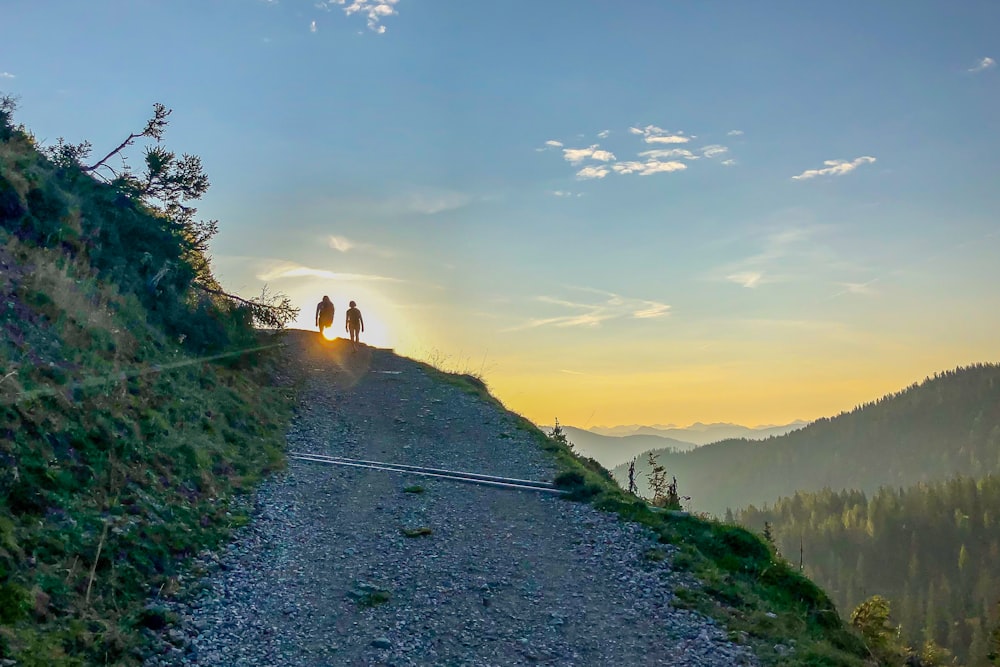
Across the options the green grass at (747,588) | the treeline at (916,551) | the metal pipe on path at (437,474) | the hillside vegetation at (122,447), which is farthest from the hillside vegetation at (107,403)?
the treeline at (916,551)

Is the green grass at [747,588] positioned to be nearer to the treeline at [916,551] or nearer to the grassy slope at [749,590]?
the grassy slope at [749,590]

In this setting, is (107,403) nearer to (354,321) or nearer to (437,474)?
(437,474)

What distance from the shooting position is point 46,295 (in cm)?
1308

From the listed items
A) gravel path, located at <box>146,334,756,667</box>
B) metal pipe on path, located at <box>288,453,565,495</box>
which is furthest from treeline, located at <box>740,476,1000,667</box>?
gravel path, located at <box>146,334,756,667</box>

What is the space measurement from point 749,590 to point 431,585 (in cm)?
518

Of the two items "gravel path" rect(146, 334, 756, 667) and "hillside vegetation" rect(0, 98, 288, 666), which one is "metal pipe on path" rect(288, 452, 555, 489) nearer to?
"gravel path" rect(146, 334, 756, 667)

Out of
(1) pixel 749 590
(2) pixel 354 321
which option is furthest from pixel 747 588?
(2) pixel 354 321

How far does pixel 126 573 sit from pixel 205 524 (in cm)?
246

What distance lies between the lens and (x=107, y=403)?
11.6 meters

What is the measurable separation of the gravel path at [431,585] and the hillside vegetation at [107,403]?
0.88 metres

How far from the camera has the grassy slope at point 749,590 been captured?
30.1ft

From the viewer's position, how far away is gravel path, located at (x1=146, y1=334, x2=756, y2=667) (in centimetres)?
836

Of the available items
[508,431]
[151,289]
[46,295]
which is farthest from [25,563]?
[508,431]

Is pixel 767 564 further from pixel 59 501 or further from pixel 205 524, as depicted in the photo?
pixel 59 501
